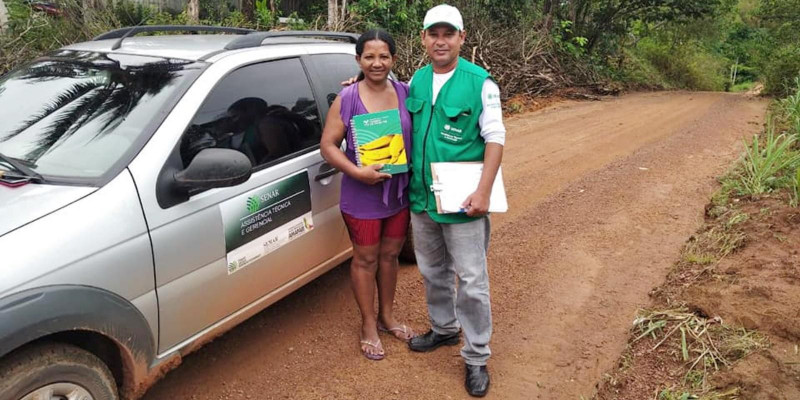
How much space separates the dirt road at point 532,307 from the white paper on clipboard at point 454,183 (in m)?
1.07

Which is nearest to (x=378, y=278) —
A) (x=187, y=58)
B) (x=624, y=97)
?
(x=187, y=58)

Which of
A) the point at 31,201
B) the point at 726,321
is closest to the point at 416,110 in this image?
the point at 31,201

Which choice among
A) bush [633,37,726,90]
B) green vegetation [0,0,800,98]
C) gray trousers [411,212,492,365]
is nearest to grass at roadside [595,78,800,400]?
gray trousers [411,212,492,365]

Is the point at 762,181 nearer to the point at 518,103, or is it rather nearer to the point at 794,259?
the point at 794,259

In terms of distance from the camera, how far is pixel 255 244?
9.87ft

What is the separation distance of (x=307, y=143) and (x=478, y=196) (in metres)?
1.16

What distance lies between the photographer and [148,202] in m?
2.50

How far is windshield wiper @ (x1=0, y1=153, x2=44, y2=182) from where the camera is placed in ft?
8.04

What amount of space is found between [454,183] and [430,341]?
117 centimetres

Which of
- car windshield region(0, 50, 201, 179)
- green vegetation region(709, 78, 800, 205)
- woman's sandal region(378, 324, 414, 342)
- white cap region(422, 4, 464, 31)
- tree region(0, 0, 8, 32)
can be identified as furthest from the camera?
tree region(0, 0, 8, 32)

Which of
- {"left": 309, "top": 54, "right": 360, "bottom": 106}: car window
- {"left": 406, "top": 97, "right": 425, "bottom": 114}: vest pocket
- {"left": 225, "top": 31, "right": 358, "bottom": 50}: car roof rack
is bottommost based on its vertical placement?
{"left": 406, "top": 97, "right": 425, "bottom": 114}: vest pocket

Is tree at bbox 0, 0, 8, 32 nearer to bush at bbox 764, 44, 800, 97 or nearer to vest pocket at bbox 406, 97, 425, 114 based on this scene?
vest pocket at bbox 406, 97, 425, 114

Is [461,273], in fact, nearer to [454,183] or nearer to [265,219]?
[454,183]

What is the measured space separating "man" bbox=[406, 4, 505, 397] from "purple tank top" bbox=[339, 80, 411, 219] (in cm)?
7
